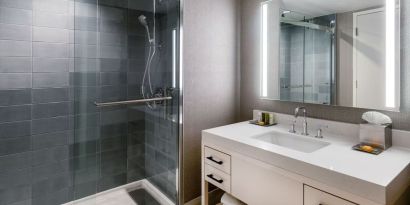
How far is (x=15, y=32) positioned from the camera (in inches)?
72.4

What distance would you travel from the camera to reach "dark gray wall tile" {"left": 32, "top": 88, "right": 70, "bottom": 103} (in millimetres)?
1964

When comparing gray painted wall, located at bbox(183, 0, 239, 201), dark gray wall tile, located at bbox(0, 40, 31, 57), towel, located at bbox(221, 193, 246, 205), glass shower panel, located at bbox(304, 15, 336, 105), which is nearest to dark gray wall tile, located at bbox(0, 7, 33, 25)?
dark gray wall tile, located at bbox(0, 40, 31, 57)

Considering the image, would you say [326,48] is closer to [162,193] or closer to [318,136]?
[318,136]

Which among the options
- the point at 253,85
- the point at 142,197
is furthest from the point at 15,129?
the point at 253,85

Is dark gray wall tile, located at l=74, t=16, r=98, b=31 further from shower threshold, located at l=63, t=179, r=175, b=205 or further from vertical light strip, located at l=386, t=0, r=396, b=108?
vertical light strip, located at l=386, t=0, r=396, b=108

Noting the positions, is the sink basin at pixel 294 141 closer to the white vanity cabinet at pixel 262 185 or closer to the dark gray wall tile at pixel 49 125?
the white vanity cabinet at pixel 262 185

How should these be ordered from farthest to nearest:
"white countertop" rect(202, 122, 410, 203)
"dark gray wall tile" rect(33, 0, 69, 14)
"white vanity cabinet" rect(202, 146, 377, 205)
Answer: "dark gray wall tile" rect(33, 0, 69, 14), "white vanity cabinet" rect(202, 146, 377, 205), "white countertop" rect(202, 122, 410, 203)

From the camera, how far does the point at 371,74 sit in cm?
146

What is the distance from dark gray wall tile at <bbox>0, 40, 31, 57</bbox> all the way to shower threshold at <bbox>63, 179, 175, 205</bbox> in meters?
1.34

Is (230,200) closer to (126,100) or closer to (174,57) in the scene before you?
(126,100)

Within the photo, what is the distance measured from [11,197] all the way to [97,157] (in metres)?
0.79

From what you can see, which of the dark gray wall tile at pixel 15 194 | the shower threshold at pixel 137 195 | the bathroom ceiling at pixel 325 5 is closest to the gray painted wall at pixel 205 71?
the shower threshold at pixel 137 195

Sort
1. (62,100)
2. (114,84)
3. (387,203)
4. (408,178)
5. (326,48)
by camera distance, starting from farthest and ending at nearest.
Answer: (62,100) → (114,84) → (326,48) → (408,178) → (387,203)

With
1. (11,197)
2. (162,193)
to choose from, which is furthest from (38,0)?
(162,193)
